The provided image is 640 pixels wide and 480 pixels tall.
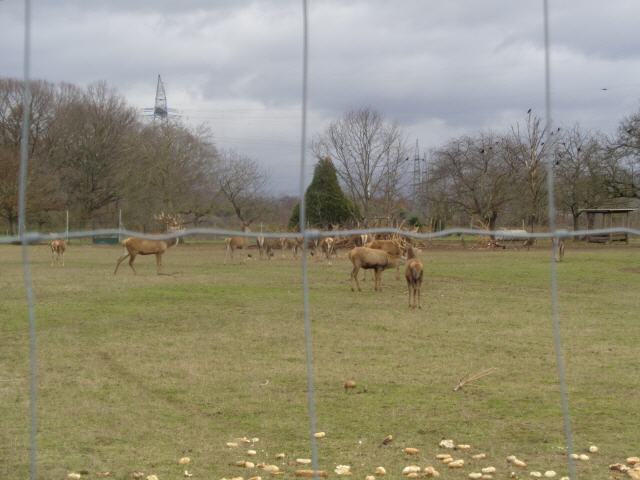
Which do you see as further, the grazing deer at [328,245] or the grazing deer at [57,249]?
the grazing deer at [328,245]

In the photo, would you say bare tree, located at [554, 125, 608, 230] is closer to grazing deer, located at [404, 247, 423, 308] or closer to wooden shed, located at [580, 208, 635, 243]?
wooden shed, located at [580, 208, 635, 243]

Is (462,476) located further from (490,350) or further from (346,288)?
(346,288)

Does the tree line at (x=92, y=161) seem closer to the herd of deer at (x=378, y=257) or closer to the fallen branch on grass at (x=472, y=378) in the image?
the herd of deer at (x=378, y=257)

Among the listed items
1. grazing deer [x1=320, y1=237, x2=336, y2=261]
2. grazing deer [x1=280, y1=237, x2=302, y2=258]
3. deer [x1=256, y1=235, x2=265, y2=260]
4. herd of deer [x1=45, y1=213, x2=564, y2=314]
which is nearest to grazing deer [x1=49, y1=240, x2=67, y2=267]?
herd of deer [x1=45, y1=213, x2=564, y2=314]

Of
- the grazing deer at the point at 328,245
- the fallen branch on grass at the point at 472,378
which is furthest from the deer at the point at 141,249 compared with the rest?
the fallen branch on grass at the point at 472,378

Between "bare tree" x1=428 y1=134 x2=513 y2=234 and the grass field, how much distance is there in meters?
9.68

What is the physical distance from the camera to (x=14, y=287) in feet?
53.8

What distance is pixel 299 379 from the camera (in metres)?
7.92

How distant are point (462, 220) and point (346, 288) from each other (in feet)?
47.9

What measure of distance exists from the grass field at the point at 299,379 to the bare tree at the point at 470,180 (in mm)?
9680

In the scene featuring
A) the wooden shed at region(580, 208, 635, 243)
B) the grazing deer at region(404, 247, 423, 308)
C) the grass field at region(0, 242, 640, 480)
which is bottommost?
the grass field at region(0, 242, 640, 480)

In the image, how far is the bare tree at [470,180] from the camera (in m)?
25.8

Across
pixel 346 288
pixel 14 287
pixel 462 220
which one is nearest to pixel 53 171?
pixel 14 287

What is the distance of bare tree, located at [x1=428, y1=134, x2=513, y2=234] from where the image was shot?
25766 millimetres
